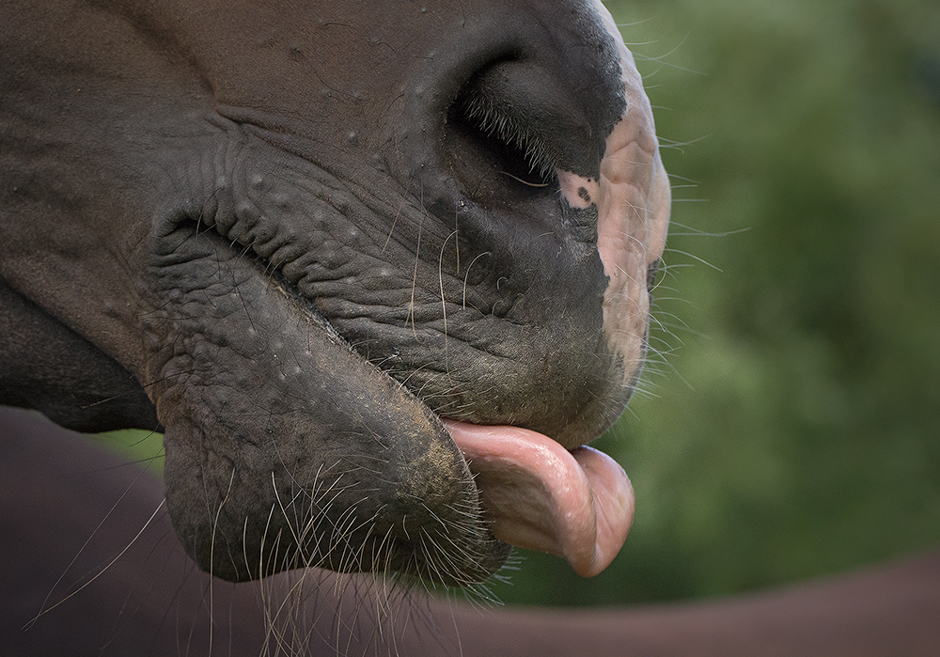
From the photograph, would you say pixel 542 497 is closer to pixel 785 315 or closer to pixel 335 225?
pixel 335 225

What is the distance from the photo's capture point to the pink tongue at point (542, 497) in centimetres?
72

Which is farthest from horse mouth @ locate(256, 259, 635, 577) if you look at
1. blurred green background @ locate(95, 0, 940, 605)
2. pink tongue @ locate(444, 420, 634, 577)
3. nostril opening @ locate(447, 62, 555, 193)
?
blurred green background @ locate(95, 0, 940, 605)

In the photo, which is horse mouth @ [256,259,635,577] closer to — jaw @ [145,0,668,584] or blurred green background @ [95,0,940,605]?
jaw @ [145,0,668,584]

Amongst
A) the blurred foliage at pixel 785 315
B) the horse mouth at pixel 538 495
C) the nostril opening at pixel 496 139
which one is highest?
the nostril opening at pixel 496 139

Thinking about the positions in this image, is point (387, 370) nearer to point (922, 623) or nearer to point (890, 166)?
point (922, 623)

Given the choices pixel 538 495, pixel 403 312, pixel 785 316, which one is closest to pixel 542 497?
pixel 538 495

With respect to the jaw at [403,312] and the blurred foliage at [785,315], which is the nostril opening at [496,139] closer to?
the jaw at [403,312]

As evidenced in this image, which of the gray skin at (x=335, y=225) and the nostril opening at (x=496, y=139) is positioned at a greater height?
the nostril opening at (x=496, y=139)

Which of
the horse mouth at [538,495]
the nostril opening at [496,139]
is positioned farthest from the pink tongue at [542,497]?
the nostril opening at [496,139]

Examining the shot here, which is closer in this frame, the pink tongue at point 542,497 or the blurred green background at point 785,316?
the pink tongue at point 542,497

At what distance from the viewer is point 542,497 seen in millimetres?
737

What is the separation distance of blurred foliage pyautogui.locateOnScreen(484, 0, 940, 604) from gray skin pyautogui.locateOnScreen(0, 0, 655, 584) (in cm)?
295

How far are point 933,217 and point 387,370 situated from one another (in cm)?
495

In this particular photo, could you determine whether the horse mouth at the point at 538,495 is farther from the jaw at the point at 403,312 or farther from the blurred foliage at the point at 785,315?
the blurred foliage at the point at 785,315
